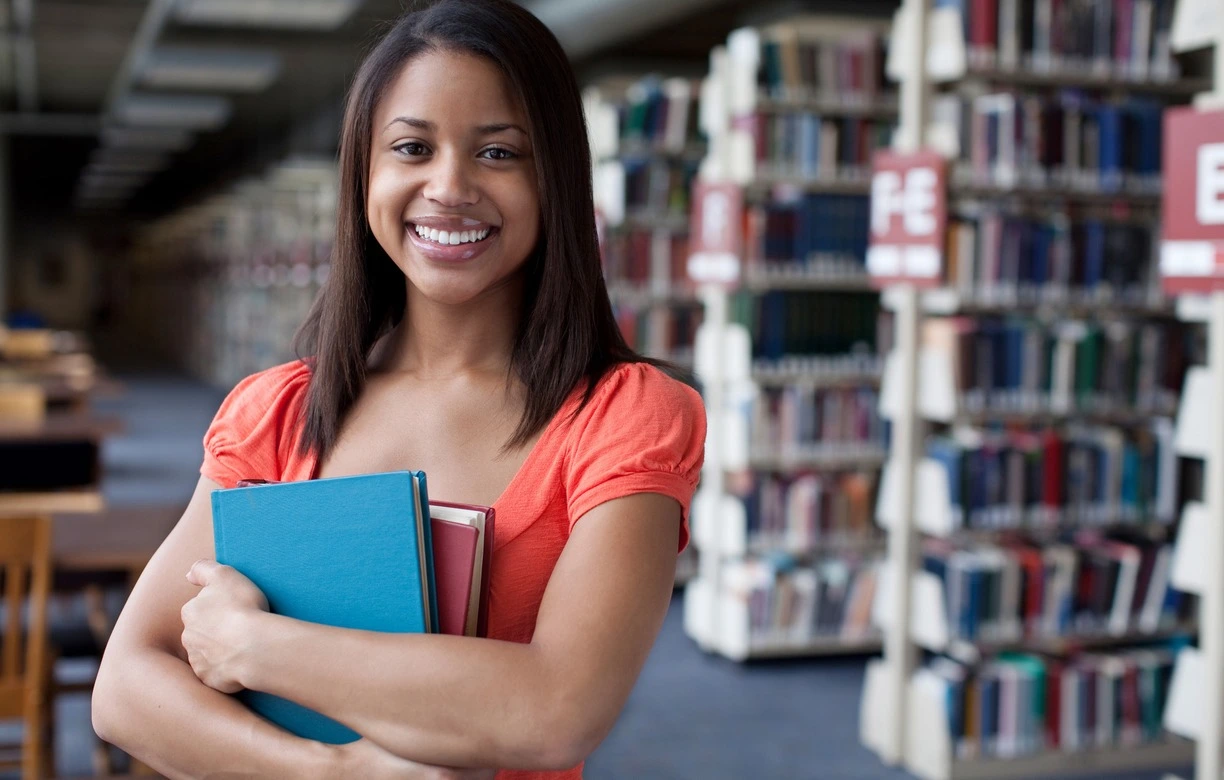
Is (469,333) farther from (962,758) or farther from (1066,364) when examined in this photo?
(1066,364)

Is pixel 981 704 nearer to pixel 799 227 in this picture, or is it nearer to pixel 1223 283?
pixel 1223 283

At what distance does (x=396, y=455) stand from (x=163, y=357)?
27349mm

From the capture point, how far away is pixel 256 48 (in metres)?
12.8

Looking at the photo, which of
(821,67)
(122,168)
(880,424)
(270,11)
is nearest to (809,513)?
(880,424)

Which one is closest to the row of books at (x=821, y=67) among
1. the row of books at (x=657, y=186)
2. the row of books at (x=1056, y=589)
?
the row of books at (x=657, y=186)

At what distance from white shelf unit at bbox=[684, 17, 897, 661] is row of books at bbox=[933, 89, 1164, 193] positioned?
1.20 meters

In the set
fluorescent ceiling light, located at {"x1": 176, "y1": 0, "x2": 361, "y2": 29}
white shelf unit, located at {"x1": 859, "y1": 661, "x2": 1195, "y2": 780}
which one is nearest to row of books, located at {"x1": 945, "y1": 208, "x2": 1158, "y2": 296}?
white shelf unit, located at {"x1": 859, "y1": 661, "x2": 1195, "y2": 780}

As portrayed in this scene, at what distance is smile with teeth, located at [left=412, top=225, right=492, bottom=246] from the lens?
3.80 ft

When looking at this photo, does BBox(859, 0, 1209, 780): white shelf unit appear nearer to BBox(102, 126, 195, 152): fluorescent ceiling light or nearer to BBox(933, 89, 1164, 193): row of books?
BBox(933, 89, 1164, 193): row of books

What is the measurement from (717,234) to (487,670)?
14.4 ft

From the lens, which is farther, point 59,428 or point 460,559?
point 59,428

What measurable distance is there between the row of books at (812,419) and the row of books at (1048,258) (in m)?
1.23

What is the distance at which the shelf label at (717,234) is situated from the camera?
5.15 m

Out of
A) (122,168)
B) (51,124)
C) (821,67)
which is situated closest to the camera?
(821,67)
